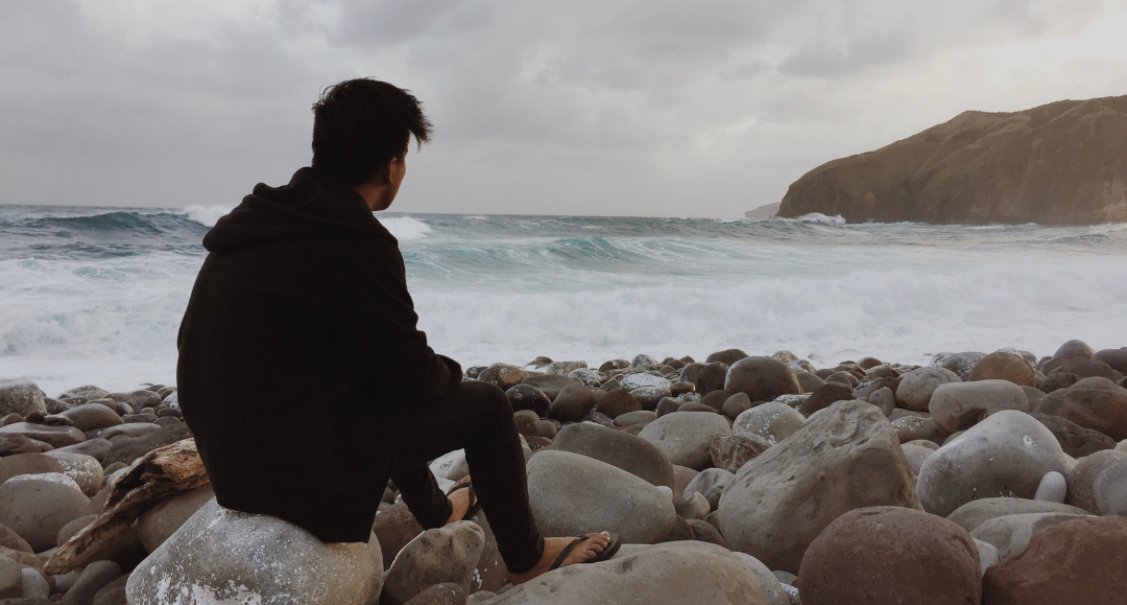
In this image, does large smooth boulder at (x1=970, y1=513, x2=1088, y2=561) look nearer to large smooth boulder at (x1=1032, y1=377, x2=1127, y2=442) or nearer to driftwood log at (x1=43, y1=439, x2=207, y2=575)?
large smooth boulder at (x1=1032, y1=377, x2=1127, y2=442)

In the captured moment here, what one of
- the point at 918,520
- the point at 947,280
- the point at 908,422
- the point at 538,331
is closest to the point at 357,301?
the point at 918,520

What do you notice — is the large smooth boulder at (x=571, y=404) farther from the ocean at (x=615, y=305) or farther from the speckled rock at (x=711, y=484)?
the ocean at (x=615, y=305)

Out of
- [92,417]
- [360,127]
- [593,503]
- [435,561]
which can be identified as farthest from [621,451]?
[92,417]

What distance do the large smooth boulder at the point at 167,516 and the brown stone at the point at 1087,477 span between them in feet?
10.8

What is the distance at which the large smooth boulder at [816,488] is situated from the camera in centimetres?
267

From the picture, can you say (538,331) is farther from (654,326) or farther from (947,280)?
(947,280)

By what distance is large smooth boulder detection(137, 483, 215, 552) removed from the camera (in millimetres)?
2557

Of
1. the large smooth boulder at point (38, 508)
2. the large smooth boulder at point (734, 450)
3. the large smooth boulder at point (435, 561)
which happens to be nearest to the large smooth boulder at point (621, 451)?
the large smooth boulder at point (734, 450)

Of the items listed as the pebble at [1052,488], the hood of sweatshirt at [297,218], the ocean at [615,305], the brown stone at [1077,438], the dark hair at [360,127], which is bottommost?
the ocean at [615,305]

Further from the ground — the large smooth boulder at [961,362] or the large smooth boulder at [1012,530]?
the large smooth boulder at [1012,530]

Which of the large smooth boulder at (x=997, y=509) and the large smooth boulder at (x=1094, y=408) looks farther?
the large smooth boulder at (x=1094, y=408)

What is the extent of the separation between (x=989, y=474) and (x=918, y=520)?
1.33 m

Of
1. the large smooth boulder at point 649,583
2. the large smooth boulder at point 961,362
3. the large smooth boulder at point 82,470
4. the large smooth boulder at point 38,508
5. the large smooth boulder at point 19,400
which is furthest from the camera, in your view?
the large smooth boulder at point 961,362

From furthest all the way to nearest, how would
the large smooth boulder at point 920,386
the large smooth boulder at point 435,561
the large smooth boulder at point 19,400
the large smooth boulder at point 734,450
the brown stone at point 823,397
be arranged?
the large smooth boulder at point 19,400, the large smooth boulder at point 920,386, the brown stone at point 823,397, the large smooth boulder at point 734,450, the large smooth boulder at point 435,561
